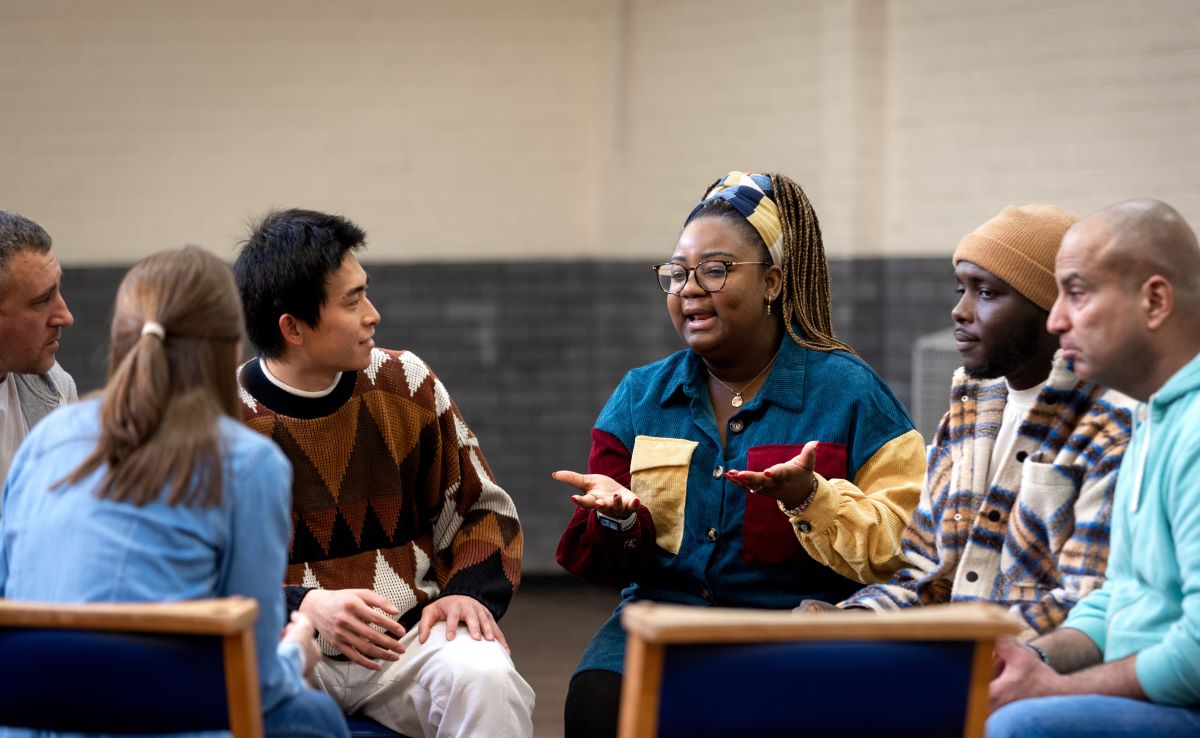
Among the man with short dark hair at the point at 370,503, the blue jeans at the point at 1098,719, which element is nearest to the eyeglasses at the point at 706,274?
the man with short dark hair at the point at 370,503

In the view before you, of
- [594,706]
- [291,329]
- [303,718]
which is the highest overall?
[291,329]

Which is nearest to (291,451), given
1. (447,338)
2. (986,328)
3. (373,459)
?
(373,459)

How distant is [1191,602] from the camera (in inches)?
73.4

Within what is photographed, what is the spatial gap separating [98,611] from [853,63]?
189 inches

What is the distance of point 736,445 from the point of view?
2.74 m

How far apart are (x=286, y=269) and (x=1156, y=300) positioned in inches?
64.0

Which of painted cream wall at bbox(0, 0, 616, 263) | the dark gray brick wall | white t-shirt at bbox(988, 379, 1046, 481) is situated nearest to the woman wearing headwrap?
white t-shirt at bbox(988, 379, 1046, 481)

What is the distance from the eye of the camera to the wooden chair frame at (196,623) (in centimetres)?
163

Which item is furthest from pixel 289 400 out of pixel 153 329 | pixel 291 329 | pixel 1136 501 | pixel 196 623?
pixel 1136 501

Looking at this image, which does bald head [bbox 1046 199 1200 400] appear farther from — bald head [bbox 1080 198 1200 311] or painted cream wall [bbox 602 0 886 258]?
painted cream wall [bbox 602 0 886 258]

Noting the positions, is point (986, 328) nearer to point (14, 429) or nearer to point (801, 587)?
point (801, 587)

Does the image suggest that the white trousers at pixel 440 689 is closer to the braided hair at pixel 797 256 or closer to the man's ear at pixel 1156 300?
the braided hair at pixel 797 256

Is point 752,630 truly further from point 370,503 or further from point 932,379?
point 932,379

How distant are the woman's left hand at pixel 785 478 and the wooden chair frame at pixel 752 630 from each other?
694mm
